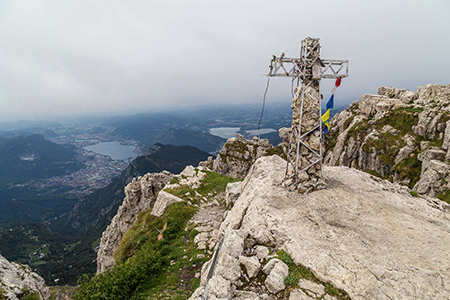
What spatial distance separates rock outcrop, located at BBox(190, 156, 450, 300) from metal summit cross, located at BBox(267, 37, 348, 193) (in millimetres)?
1144

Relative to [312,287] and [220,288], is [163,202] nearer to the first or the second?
[220,288]

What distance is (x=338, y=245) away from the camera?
28.1 feet

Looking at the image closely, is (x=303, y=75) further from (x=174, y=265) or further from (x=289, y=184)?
(x=174, y=265)

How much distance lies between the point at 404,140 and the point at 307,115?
194ft

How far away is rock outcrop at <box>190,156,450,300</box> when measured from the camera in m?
6.84

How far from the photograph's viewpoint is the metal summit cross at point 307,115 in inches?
512

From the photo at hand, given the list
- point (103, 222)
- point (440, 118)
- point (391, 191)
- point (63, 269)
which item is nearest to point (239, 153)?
point (440, 118)

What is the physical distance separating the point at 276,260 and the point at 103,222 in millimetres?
218305

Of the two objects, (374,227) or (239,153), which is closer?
(374,227)

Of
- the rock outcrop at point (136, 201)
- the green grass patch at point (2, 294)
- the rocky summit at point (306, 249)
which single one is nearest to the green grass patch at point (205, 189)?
the rocky summit at point (306, 249)

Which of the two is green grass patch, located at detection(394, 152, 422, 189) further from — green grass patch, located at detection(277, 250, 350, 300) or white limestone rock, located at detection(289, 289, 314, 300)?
white limestone rock, located at detection(289, 289, 314, 300)

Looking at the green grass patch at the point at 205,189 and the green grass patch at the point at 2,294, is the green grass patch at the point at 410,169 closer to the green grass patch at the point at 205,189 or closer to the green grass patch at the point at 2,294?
the green grass patch at the point at 205,189

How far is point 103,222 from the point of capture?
182 metres

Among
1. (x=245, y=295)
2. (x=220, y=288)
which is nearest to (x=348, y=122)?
(x=245, y=295)
